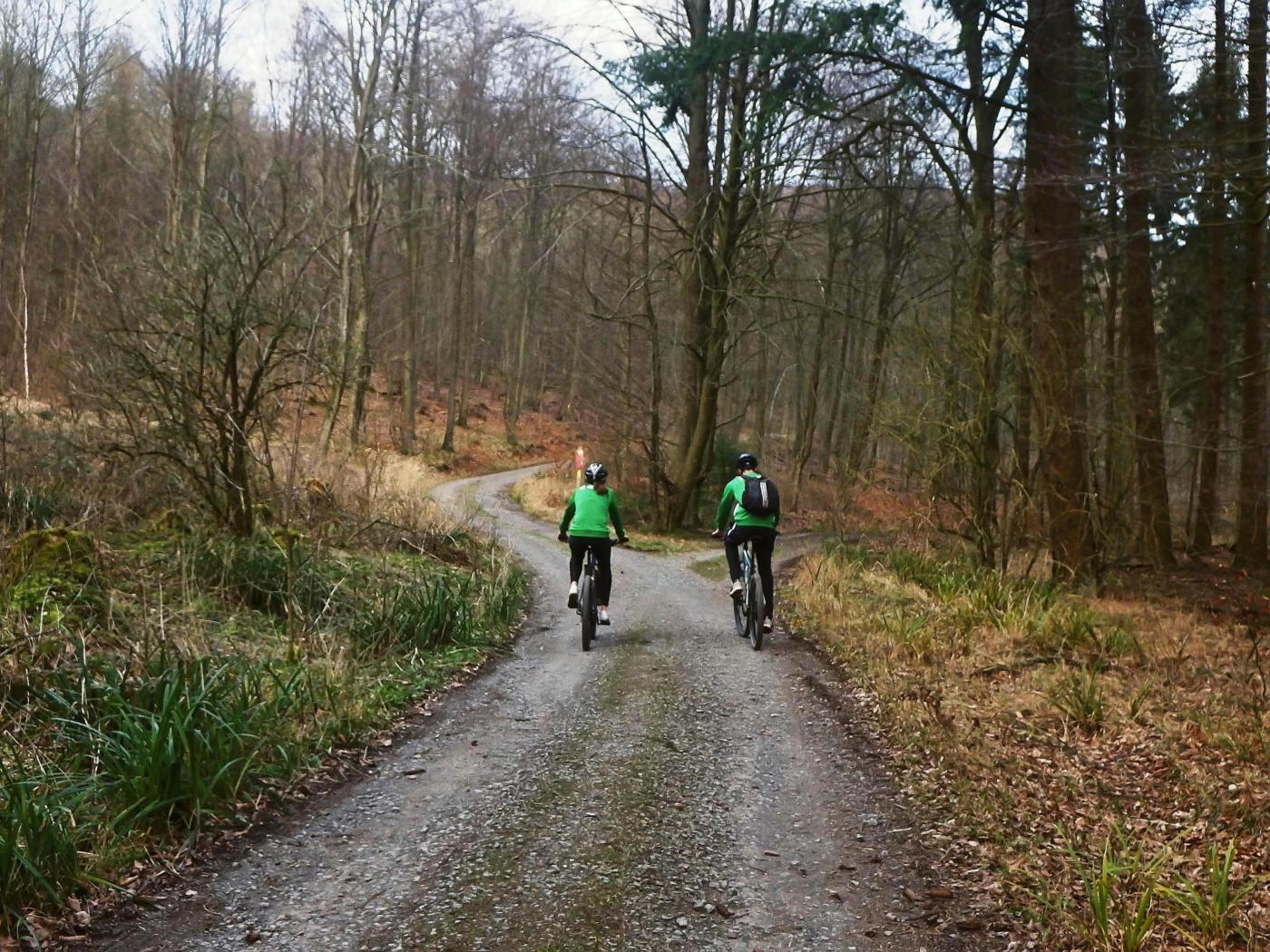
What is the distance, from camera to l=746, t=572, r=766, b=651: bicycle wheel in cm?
977

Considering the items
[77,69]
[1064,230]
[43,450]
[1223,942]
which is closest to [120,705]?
[1223,942]

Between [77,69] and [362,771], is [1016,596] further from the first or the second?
[77,69]

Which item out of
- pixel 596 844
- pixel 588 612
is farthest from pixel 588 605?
pixel 596 844

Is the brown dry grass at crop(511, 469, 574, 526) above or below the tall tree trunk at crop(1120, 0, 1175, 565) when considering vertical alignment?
below

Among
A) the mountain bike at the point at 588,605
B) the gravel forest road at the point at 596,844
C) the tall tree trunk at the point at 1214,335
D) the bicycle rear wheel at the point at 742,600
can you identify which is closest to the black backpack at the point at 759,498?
the bicycle rear wheel at the point at 742,600

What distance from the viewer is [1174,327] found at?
20781 millimetres

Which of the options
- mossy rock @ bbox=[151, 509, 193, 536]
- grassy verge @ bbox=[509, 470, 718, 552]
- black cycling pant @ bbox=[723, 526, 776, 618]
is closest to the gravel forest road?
black cycling pant @ bbox=[723, 526, 776, 618]

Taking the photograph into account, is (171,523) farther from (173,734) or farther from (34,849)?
(34,849)

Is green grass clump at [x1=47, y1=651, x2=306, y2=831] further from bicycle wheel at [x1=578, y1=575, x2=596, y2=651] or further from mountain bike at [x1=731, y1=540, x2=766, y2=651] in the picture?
mountain bike at [x1=731, y1=540, x2=766, y2=651]

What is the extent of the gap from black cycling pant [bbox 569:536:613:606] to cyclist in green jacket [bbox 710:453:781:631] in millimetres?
1169

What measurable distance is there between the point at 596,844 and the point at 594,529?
549 centimetres

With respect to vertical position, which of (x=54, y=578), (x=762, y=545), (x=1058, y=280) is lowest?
(x=54, y=578)

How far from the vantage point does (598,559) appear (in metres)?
10.2

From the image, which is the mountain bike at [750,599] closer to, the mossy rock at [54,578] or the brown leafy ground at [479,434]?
the mossy rock at [54,578]
